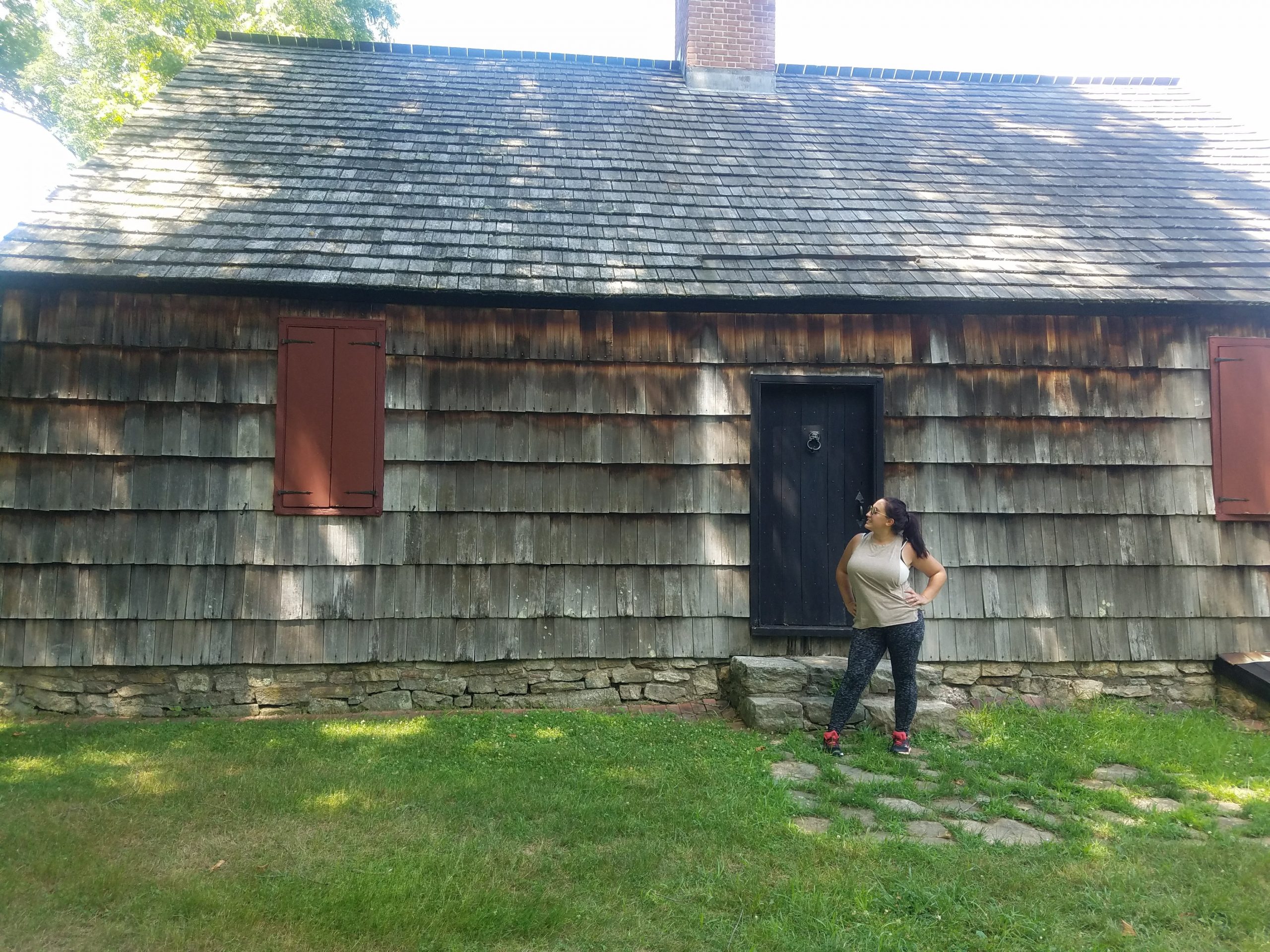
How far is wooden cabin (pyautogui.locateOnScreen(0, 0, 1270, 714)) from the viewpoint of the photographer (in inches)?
219

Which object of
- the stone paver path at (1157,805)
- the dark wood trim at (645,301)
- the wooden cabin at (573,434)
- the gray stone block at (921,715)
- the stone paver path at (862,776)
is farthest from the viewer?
the wooden cabin at (573,434)

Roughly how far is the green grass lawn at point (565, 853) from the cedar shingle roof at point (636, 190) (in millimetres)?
3163

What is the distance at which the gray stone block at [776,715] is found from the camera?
5145mm

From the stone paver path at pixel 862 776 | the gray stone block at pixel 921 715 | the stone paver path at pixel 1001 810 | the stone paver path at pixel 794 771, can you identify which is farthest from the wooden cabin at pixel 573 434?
the stone paver path at pixel 1001 810

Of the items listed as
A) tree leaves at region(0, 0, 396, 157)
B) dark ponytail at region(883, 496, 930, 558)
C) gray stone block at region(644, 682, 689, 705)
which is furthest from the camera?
tree leaves at region(0, 0, 396, 157)

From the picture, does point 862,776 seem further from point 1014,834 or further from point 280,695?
point 280,695

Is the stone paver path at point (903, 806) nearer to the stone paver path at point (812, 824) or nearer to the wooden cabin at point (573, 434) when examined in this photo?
the stone paver path at point (812, 824)

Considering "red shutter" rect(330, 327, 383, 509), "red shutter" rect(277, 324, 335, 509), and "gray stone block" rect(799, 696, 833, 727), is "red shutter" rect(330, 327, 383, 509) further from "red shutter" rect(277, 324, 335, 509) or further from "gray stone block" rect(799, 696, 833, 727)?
"gray stone block" rect(799, 696, 833, 727)

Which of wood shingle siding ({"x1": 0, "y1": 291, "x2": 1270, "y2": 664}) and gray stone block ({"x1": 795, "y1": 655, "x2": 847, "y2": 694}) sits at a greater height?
wood shingle siding ({"x1": 0, "y1": 291, "x2": 1270, "y2": 664})

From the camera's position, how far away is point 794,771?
441cm

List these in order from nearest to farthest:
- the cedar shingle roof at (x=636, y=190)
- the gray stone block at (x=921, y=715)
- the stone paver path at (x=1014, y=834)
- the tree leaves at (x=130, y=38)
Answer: the stone paver path at (x=1014, y=834) < the gray stone block at (x=921, y=715) < the cedar shingle roof at (x=636, y=190) < the tree leaves at (x=130, y=38)

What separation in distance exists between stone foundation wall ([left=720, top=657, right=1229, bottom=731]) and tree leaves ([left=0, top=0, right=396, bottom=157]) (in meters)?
17.3

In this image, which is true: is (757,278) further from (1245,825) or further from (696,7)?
(696,7)

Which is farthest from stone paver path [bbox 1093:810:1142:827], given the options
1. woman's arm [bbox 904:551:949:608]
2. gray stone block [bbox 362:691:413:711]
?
gray stone block [bbox 362:691:413:711]
